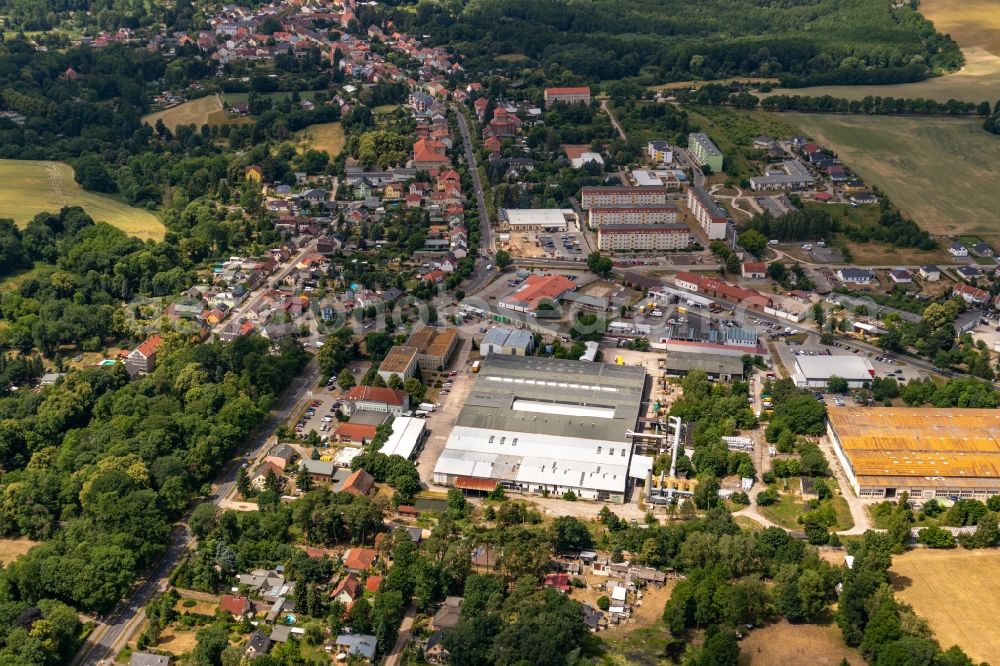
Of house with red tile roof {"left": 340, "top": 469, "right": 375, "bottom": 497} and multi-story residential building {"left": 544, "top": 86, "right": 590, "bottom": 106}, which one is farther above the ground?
multi-story residential building {"left": 544, "top": 86, "right": 590, "bottom": 106}

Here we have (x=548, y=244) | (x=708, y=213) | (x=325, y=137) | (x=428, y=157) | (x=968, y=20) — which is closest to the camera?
(x=548, y=244)

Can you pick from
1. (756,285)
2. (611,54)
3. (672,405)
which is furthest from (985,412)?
(611,54)

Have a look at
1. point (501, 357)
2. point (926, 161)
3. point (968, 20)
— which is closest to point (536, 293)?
point (501, 357)

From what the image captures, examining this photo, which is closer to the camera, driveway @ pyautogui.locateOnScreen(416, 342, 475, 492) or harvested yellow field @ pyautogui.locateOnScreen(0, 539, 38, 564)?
harvested yellow field @ pyautogui.locateOnScreen(0, 539, 38, 564)

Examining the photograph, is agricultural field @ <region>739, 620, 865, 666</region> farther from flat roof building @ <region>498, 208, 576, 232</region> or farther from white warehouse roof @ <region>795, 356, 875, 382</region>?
flat roof building @ <region>498, 208, 576, 232</region>

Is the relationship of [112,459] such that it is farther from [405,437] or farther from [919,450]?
[919,450]

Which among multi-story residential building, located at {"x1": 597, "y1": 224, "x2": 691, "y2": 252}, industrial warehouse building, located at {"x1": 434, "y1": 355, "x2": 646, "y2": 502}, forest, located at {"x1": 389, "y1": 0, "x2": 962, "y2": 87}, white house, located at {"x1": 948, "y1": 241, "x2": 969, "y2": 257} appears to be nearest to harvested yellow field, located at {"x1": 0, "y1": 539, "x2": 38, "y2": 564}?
industrial warehouse building, located at {"x1": 434, "y1": 355, "x2": 646, "y2": 502}

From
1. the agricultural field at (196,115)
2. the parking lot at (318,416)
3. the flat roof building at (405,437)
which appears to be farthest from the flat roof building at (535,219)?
the agricultural field at (196,115)
